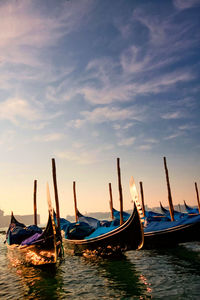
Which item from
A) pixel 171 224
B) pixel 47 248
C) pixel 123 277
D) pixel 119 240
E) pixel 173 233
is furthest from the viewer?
pixel 171 224

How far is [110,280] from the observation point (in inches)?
207

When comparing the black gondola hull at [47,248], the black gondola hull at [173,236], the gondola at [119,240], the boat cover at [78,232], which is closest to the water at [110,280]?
the black gondola hull at [47,248]

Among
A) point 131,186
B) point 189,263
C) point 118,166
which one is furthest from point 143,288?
point 118,166

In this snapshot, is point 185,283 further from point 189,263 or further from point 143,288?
point 189,263

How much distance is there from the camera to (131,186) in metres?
6.14

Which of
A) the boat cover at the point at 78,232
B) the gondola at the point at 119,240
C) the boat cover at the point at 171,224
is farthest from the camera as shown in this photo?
the boat cover at the point at 78,232

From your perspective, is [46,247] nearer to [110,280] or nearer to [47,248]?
[47,248]

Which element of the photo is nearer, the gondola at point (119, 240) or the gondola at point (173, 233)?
the gondola at point (119, 240)

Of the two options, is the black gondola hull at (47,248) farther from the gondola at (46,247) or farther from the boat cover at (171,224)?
the boat cover at (171,224)

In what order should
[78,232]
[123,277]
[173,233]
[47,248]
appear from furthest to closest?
[78,232] < [173,233] < [47,248] < [123,277]

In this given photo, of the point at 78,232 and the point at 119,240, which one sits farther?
the point at 78,232

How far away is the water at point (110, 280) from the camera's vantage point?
437 cm

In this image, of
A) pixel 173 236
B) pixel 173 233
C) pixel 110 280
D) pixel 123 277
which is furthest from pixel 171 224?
pixel 110 280

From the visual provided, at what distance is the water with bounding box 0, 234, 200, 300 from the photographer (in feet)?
14.3
